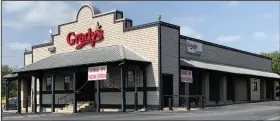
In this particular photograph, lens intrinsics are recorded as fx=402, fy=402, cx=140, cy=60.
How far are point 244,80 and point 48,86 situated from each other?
64.4 feet

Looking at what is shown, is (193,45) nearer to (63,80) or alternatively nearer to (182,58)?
(182,58)

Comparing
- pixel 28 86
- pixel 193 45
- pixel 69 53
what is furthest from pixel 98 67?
pixel 28 86

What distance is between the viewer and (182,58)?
30.0m

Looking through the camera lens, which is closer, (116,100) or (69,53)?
(116,100)

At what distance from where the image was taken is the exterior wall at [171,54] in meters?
26.4

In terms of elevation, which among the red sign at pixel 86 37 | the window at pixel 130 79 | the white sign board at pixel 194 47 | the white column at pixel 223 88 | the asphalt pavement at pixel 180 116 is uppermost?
the red sign at pixel 86 37

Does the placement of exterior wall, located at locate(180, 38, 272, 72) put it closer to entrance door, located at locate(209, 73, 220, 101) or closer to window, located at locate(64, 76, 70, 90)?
entrance door, located at locate(209, 73, 220, 101)

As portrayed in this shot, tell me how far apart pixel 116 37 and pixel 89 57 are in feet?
7.85

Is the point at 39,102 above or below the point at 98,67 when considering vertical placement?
below

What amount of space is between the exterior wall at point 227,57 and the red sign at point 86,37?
20.4 ft

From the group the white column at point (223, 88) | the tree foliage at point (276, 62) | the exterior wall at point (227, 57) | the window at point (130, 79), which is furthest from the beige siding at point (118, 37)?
the tree foliage at point (276, 62)

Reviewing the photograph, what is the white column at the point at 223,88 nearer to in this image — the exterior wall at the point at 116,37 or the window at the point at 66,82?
the exterior wall at the point at 116,37

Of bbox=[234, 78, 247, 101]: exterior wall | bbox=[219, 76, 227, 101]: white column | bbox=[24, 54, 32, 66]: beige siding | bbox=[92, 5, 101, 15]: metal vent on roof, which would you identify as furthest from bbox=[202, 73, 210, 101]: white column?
bbox=[24, 54, 32, 66]: beige siding

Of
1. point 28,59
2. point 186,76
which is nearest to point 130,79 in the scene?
point 186,76
